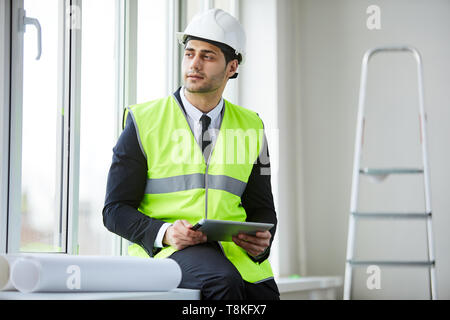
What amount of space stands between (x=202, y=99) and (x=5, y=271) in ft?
2.72

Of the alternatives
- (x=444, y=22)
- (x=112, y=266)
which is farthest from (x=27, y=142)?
(x=444, y=22)

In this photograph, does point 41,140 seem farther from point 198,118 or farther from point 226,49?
point 226,49

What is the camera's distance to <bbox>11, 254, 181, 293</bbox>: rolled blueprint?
3.91 feet

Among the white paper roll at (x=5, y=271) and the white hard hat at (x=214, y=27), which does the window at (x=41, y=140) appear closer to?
the white hard hat at (x=214, y=27)

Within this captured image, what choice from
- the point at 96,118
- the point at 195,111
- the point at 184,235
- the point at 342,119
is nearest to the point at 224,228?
the point at 184,235

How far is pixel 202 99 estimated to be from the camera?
1882 millimetres

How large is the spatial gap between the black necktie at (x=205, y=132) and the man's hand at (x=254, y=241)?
286 mm

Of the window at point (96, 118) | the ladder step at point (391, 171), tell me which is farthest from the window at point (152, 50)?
the ladder step at point (391, 171)

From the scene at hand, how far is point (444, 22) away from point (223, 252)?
2.36 meters

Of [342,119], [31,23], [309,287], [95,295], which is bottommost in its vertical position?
[309,287]

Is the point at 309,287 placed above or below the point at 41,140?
below

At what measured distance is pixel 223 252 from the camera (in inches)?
66.1
